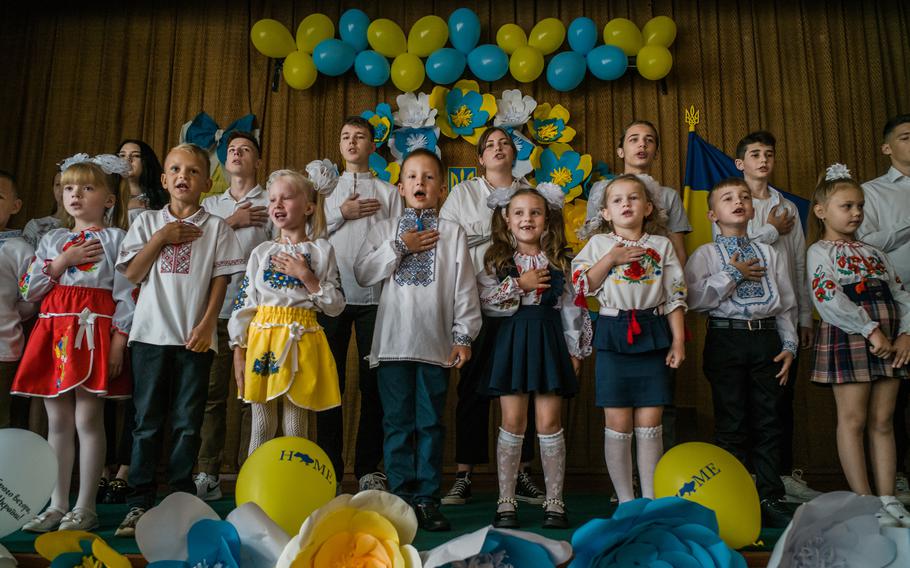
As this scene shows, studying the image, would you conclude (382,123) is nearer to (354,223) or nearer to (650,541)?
(354,223)

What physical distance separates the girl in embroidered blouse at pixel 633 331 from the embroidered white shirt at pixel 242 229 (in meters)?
1.24

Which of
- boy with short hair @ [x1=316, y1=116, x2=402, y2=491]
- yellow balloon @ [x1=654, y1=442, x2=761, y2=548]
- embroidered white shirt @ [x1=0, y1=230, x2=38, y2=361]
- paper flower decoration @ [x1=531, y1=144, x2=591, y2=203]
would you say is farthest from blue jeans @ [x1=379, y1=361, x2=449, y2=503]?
paper flower decoration @ [x1=531, y1=144, x2=591, y2=203]

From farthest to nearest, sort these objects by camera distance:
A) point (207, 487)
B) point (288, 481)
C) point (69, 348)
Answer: point (207, 487)
point (69, 348)
point (288, 481)

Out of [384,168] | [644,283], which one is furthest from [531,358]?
[384,168]

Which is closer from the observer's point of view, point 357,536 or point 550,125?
point 357,536

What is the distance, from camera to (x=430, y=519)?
2.15 meters

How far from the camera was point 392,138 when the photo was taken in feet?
13.2

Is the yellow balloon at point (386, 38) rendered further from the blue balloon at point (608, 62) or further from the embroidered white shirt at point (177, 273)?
the embroidered white shirt at point (177, 273)

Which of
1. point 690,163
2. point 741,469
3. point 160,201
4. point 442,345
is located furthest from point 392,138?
point 741,469

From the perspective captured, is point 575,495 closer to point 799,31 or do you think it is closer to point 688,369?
point 688,369

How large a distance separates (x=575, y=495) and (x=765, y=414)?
94cm

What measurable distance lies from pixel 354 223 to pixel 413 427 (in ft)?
3.13

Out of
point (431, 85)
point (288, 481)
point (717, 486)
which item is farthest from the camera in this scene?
point (431, 85)

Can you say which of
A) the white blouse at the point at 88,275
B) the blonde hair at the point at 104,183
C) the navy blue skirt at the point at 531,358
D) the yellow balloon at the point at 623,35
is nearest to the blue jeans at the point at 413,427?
the navy blue skirt at the point at 531,358
